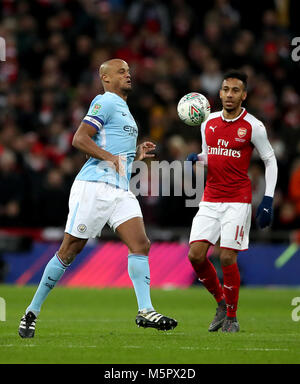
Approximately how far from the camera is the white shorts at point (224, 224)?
10.1 metres

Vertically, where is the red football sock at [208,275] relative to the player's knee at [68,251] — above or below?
below

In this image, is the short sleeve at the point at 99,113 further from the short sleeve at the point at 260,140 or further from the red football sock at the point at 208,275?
the red football sock at the point at 208,275

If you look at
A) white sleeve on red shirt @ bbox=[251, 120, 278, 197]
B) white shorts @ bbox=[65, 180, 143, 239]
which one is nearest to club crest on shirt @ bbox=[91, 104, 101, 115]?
Answer: white shorts @ bbox=[65, 180, 143, 239]

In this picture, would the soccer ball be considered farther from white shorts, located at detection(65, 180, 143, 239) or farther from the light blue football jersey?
white shorts, located at detection(65, 180, 143, 239)

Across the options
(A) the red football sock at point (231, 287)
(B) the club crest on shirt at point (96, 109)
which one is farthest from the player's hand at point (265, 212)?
(B) the club crest on shirt at point (96, 109)

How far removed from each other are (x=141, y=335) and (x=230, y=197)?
1.78 m

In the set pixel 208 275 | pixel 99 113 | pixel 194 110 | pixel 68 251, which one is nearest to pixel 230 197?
pixel 208 275

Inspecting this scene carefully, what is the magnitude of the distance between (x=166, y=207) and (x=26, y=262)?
2.93 metres

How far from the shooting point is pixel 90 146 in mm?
9242

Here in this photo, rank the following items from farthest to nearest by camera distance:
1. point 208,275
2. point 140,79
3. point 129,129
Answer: point 140,79, point 208,275, point 129,129

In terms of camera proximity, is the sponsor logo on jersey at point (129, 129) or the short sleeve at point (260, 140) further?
the short sleeve at point (260, 140)

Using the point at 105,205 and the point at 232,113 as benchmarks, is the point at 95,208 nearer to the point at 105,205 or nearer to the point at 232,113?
the point at 105,205

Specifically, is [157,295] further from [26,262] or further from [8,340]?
[8,340]

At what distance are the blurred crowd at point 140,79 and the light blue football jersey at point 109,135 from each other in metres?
8.55
